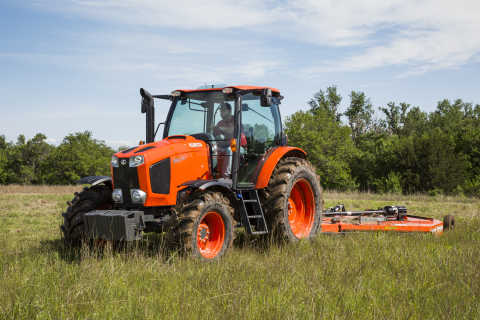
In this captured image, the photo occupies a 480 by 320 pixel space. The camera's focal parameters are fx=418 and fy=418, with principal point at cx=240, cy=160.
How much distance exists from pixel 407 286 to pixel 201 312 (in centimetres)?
223

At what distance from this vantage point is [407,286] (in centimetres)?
430

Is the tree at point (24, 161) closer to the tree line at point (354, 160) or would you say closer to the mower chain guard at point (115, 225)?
the tree line at point (354, 160)

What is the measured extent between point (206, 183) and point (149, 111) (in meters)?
2.02

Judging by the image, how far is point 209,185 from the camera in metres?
5.29

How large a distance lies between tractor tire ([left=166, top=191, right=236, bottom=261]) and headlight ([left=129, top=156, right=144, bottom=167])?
0.80 m

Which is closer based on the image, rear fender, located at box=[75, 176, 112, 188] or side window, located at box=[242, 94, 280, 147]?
rear fender, located at box=[75, 176, 112, 188]

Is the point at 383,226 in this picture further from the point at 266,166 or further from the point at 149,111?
the point at 149,111

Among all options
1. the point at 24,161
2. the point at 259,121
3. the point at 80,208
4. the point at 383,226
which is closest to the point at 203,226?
the point at 80,208

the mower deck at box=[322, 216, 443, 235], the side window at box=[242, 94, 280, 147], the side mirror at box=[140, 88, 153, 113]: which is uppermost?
the side mirror at box=[140, 88, 153, 113]

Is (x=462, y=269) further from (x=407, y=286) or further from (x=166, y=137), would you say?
(x=166, y=137)

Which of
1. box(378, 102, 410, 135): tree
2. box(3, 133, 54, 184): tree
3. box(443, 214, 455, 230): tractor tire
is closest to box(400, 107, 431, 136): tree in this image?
box(378, 102, 410, 135): tree

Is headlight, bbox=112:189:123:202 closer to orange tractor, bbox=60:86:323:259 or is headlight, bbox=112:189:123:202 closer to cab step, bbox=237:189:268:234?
orange tractor, bbox=60:86:323:259

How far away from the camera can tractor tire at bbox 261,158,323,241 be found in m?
6.25

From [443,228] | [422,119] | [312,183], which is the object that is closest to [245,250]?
[312,183]
